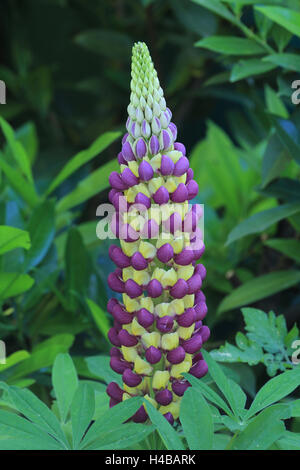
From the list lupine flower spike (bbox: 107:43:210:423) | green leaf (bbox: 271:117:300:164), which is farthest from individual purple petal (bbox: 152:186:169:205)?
green leaf (bbox: 271:117:300:164)

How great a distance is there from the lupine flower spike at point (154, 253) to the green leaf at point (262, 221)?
27cm

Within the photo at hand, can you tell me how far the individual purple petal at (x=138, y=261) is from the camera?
0.57m

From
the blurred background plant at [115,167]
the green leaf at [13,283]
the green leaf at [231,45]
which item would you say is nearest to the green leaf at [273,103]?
the blurred background plant at [115,167]

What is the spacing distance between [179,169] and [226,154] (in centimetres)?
65

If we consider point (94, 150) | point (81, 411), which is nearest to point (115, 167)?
point (94, 150)

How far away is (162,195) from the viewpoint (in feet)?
1.86

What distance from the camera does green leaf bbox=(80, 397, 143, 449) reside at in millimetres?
540

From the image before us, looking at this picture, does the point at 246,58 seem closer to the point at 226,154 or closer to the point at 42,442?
the point at 226,154

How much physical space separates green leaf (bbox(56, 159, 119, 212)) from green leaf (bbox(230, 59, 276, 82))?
21cm

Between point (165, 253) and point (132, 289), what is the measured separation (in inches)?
1.7

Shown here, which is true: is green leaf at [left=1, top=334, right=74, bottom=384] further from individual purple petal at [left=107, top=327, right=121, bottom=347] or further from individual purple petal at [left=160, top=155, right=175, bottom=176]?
individual purple petal at [left=160, top=155, right=175, bottom=176]

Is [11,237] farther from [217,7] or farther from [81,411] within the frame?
[217,7]

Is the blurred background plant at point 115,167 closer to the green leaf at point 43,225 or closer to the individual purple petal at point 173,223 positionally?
the green leaf at point 43,225

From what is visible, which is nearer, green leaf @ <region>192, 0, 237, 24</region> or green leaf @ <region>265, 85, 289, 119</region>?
green leaf @ <region>192, 0, 237, 24</region>
